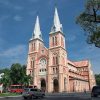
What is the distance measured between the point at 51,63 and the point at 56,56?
143 inches

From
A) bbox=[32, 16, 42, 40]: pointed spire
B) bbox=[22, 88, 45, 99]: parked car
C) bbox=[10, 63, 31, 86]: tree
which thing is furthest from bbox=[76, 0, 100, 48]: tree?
bbox=[32, 16, 42, 40]: pointed spire

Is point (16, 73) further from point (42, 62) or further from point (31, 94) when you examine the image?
point (31, 94)

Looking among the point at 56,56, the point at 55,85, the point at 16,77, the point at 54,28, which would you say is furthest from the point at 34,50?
the point at 16,77

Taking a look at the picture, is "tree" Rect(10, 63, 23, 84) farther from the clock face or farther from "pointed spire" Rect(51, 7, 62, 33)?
"pointed spire" Rect(51, 7, 62, 33)

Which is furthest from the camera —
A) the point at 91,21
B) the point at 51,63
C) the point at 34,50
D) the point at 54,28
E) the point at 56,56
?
the point at 34,50

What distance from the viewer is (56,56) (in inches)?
3501

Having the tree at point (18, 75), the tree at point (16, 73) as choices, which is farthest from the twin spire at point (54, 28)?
the tree at point (18, 75)

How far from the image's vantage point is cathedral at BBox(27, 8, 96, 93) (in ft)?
283

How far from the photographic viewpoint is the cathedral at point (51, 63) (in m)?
86.1

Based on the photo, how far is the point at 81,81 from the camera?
4190 inches

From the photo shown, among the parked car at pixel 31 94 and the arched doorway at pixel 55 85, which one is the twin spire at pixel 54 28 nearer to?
the arched doorway at pixel 55 85

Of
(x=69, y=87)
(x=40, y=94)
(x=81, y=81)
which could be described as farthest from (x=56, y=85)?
(x=40, y=94)

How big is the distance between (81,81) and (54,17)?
1391 inches

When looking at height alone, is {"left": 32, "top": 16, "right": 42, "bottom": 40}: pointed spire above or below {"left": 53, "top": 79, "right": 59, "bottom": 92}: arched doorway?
above
